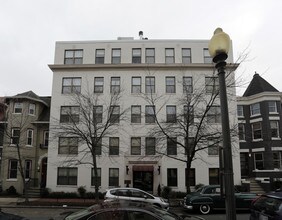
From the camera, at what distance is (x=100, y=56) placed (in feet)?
99.3

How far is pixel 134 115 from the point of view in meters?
28.5

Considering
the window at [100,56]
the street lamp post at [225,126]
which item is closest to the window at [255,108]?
the window at [100,56]

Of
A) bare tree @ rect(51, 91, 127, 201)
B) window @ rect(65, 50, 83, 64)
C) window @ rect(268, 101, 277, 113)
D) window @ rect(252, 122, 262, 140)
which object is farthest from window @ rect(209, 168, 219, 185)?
window @ rect(65, 50, 83, 64)

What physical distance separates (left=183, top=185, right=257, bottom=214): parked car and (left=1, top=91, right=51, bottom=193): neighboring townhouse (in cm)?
1808

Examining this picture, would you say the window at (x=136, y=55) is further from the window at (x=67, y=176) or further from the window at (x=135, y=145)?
the window at (x=67, y=176)

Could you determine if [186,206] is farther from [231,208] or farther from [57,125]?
[57,125]

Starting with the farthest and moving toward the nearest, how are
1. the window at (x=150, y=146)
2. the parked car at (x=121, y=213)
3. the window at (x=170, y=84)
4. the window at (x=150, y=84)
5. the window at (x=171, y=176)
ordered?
the window at (x=170, y=84) < the window at (x=150, y=84) < the window at (x=150, y=146) < the window at (x=171, y=176) < the parked car at (x=121, y=213)

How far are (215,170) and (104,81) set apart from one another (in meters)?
13.9

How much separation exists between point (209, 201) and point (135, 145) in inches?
481

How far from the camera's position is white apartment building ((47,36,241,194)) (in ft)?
89.2

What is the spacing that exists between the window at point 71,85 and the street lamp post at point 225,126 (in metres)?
25.2

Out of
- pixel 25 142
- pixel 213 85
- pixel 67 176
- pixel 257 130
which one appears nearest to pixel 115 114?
pixel 67 176

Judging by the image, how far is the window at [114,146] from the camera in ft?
91.4

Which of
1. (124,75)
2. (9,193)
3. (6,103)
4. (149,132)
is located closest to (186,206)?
(149,132)
